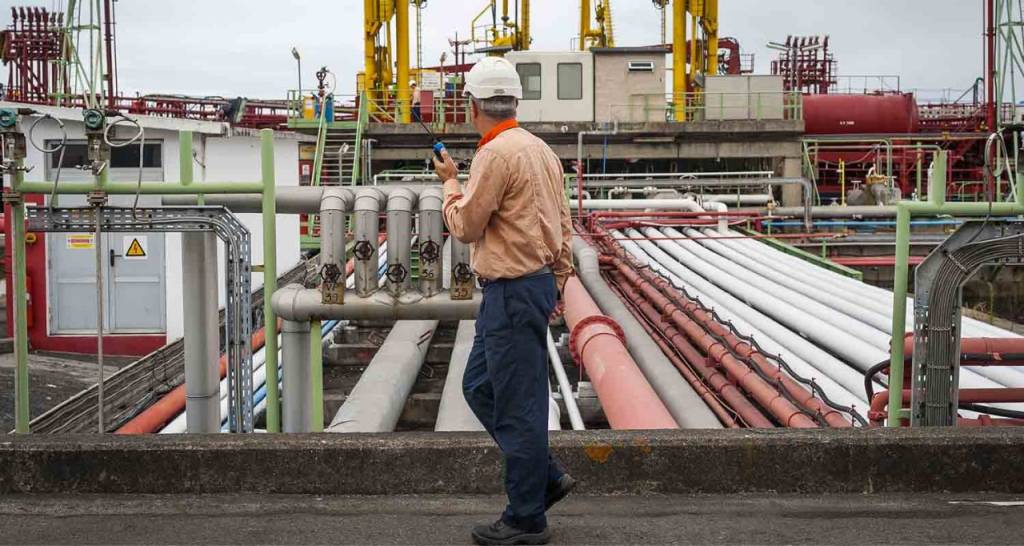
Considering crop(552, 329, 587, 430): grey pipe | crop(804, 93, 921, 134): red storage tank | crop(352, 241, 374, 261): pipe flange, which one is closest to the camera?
crop(352, 241, 374, 261): pipe flange

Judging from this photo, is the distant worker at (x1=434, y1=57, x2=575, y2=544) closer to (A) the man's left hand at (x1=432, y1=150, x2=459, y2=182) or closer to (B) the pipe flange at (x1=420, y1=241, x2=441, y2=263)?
(A) the man's left hand at (x1=432, y1=150, x2=459, y2=182)

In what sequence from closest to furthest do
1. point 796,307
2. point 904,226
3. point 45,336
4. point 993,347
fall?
point 904,226 < point 993,347 < point 796,307 < point 45,336

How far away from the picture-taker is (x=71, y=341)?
54.8 ft

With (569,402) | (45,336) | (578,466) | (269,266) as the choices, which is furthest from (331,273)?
(45,336)

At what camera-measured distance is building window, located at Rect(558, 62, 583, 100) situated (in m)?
30.9

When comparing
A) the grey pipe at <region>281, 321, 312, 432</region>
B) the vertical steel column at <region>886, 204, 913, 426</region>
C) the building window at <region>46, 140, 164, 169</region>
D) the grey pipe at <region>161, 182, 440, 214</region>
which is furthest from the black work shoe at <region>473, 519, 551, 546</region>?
the building window at <region>46, 140, 164, 169</region>

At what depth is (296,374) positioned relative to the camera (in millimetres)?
6926

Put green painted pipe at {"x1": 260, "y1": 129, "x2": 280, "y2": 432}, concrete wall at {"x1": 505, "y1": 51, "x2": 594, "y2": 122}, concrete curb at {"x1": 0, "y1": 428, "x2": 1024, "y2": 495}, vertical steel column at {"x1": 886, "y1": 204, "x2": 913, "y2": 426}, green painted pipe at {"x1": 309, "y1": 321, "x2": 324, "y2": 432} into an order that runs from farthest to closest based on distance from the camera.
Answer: concrete wall at {"x1": 505, "y1": 51, "x2": 594, "y2": 122}, green painted pipe at {"x1": 309, "y1": 321, "x2": 324, "y2": 432}, green painted pipe at {"x1": 260, "y1": 129, "x2": 280, "y2": 432}, vertical steel column at {"x1": 886, "y1": 204, "x2": 913, "y2": 426}, concrete curb at {"x1": 0, "y1": 428, "x2": 1024, "y2": 495}

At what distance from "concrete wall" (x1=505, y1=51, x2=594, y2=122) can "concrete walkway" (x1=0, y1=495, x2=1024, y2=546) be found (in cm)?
2635

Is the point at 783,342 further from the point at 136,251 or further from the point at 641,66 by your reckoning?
the point at 641,66

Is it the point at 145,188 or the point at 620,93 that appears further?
the point at 620,93

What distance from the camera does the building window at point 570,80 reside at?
101 ft

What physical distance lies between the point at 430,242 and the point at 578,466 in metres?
2.07

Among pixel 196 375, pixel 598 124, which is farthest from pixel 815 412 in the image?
pixel 598 124
